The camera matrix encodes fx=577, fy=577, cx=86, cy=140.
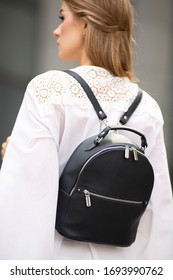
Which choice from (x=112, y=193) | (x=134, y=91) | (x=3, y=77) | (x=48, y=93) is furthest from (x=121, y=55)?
(x=3, y=77)

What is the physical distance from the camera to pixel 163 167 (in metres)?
2.44

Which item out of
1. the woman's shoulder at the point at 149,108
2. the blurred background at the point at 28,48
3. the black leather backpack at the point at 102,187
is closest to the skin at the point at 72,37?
the woman's shoulder at the point at 149,108

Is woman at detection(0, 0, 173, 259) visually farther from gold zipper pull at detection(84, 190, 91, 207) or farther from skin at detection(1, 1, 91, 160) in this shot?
gold zipper pull at detection(84, 190, 91, 207)

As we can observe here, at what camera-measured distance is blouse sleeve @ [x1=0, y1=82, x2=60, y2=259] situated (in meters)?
2.07

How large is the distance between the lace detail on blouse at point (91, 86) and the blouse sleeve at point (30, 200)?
0.50ft

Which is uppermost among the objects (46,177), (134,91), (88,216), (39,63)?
(134,91)

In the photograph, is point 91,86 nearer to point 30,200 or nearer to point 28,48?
point 30,200

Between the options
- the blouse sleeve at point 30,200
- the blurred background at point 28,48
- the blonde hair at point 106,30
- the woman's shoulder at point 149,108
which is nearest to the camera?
the blouse sleeve at point 30,200

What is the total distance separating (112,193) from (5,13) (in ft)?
12.9

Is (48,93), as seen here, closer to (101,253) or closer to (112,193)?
(112,193)

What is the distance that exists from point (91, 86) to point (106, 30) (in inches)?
9.1

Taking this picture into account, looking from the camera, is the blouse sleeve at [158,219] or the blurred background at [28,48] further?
the blurred background at [28,48]

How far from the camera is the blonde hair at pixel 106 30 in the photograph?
2262 millimetres

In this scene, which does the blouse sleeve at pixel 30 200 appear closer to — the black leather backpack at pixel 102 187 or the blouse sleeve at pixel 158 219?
the black leather backpack at pixel 102 187
